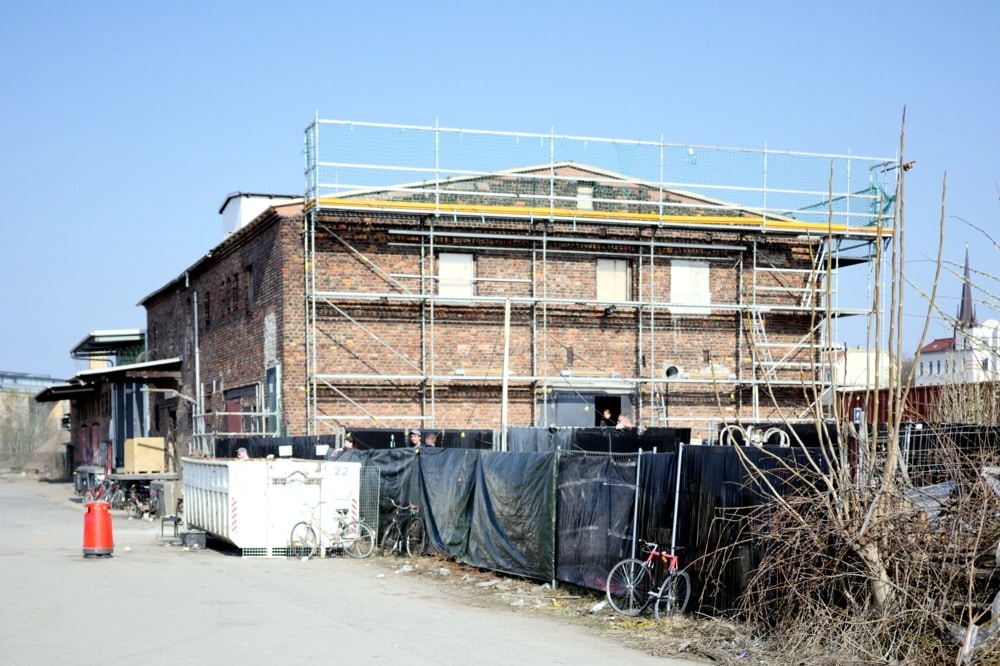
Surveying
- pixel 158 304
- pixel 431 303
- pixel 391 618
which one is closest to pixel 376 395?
pixel 431 303

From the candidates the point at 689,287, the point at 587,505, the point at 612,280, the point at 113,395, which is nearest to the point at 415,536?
the point at 587,505

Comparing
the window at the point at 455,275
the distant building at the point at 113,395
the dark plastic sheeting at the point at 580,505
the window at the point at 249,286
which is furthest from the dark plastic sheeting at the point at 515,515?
the distant building at the point at 113,395

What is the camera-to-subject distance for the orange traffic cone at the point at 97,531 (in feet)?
66.7

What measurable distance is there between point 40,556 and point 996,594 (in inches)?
652

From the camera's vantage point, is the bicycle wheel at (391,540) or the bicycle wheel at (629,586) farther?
the bicycle wheel at (391,540)

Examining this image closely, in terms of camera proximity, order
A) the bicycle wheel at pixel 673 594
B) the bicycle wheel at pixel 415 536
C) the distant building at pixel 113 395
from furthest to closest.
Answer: the distant building at pixel 113 395
the bicycle wheel at pixel 415 536
the bicycle wheel at pixel 673 594

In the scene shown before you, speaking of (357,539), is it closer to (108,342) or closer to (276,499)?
(276,499)

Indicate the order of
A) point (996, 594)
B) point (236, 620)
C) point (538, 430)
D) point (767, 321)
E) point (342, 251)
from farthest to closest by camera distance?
point (767, 321) → point (342, 251) → point (538, 430) → point (236, 620) → point (996, 594)

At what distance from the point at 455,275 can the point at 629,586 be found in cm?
1776

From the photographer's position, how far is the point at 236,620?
44.5ft

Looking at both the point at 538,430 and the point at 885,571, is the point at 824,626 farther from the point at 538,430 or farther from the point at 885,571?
the point at 538,430

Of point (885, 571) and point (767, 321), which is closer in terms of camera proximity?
point (885, 571)

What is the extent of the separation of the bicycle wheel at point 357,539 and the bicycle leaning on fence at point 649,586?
286 inches

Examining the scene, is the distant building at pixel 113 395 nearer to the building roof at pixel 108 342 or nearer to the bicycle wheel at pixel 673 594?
the building roof at pixel 108 342
